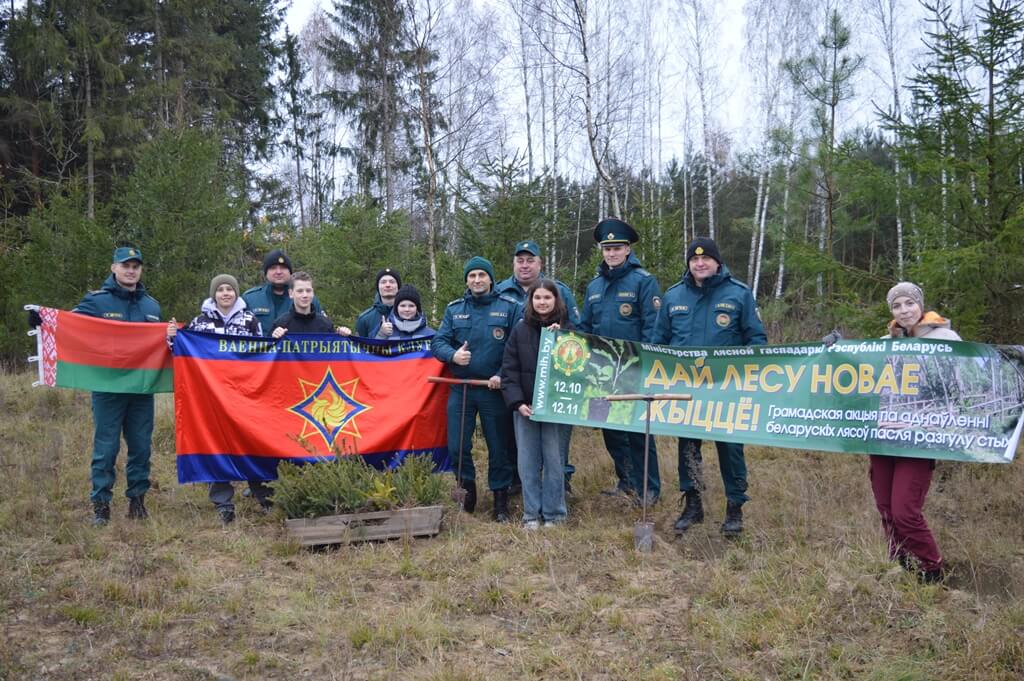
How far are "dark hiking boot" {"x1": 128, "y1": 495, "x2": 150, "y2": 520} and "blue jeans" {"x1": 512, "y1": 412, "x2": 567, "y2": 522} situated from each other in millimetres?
3419

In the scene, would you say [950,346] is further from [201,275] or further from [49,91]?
[49,91]

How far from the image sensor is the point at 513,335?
6879 millimetres

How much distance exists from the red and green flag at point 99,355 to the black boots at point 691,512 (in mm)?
4632

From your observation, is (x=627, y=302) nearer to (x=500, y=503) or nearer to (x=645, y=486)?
(x=645, y=486)

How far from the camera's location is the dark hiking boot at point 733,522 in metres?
6.27

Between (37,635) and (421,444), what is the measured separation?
11.6 ft

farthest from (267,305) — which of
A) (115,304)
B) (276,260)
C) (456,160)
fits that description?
(456,160)

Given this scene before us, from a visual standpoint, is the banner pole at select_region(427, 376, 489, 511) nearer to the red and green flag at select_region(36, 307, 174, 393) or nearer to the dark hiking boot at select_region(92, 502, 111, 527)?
the red and green flag at select_region(36, 307, 174, 393)

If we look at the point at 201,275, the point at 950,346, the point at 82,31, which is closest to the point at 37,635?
the point at 950,346

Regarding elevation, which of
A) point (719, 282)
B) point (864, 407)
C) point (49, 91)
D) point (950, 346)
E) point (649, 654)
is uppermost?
point (49, 91)

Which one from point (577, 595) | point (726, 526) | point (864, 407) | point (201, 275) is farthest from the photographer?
point (201, 275)

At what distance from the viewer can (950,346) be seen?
17.3ft

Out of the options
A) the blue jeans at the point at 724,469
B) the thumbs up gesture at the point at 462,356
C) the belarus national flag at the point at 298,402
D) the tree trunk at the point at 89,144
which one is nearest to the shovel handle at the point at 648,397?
the blue jeans at the point at 724,469

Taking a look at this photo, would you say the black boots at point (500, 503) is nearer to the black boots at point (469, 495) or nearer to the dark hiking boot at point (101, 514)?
the black boots at point (469, 495)
